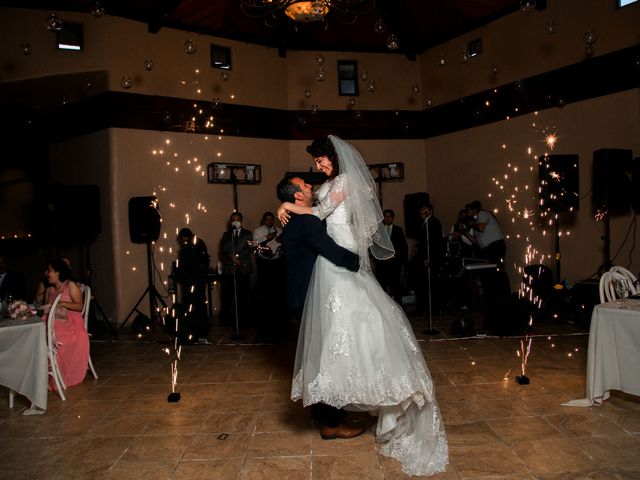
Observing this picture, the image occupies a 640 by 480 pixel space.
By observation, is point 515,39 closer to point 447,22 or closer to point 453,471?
point 447,22

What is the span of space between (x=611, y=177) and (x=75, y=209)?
22.4ft

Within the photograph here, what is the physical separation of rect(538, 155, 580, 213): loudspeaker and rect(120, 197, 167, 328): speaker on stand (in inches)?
206

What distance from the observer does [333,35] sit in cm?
900

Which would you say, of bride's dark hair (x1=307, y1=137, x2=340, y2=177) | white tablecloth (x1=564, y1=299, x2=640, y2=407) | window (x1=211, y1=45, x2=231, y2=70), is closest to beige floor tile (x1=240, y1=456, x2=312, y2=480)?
bride's dark hair (x1=307, y1=137, x2=340, y2=177)

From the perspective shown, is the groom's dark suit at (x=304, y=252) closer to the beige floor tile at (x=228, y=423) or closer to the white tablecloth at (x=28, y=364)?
the beige floor tile at (x=228, y=423)

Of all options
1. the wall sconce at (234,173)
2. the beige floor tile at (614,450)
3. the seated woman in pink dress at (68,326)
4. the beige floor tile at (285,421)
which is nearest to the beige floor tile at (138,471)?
the beige floor tile at (285,421)

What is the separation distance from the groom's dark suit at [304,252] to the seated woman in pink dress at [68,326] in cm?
251

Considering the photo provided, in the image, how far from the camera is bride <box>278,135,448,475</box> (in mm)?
2898

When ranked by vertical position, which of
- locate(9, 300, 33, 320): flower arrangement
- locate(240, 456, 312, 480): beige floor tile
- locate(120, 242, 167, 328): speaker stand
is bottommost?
locate(240, 456, 312, 480): beige floor tile

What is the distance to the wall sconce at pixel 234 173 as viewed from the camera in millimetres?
8195

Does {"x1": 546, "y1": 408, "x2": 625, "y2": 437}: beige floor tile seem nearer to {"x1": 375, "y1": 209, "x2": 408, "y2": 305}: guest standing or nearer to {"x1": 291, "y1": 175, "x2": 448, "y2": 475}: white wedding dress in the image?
{"x1": 291, "y1": 175, "x2": 448, "y2": 475}: white wedding dress

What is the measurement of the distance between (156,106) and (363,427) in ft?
20.2

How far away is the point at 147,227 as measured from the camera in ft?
24.1

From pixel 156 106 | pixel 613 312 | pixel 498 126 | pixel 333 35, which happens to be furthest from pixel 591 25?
pixel 156 106
